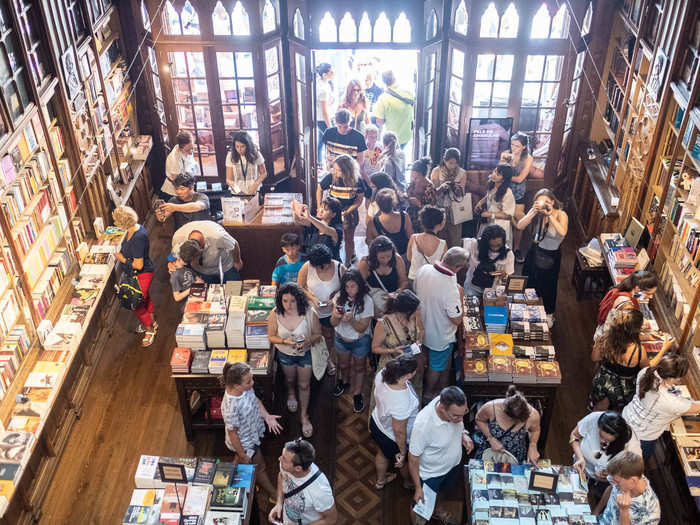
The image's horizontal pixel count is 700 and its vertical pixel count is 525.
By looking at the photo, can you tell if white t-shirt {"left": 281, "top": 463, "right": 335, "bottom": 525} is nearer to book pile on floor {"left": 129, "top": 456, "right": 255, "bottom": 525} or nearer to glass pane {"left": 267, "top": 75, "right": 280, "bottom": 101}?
book pile on floor {"left": 129, "top": 456, "right": 255, "bottom": 525}

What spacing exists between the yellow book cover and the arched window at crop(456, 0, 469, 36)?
4.76 metres

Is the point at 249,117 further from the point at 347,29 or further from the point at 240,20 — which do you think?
the point at 347,29

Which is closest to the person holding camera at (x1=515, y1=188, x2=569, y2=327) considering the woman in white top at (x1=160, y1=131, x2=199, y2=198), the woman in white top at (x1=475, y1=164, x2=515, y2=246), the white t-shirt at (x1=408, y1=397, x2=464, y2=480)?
the woman in white top at (x1=475, y1=164, x2=515, y2=246)

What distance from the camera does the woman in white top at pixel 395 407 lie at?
4867 mm

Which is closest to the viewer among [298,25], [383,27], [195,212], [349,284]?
[349,284]

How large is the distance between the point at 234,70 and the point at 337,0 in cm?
198

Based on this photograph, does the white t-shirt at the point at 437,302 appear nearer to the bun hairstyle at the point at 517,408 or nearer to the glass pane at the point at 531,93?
the bun hairstyle at the point at 517,408

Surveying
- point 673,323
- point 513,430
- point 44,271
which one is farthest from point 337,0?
point 513,430

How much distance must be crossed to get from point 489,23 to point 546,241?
11.6 feet

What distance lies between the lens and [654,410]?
520 centimetres

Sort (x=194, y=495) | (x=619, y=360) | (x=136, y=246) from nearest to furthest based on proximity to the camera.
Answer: (x=194, y=495)
(x=619, y=360)
(x=136, y=246)

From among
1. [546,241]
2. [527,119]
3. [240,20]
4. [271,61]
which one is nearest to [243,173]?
[271,61]

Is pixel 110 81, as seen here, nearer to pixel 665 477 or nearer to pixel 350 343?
pixel 350 343

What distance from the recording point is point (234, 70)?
30.6 ft
